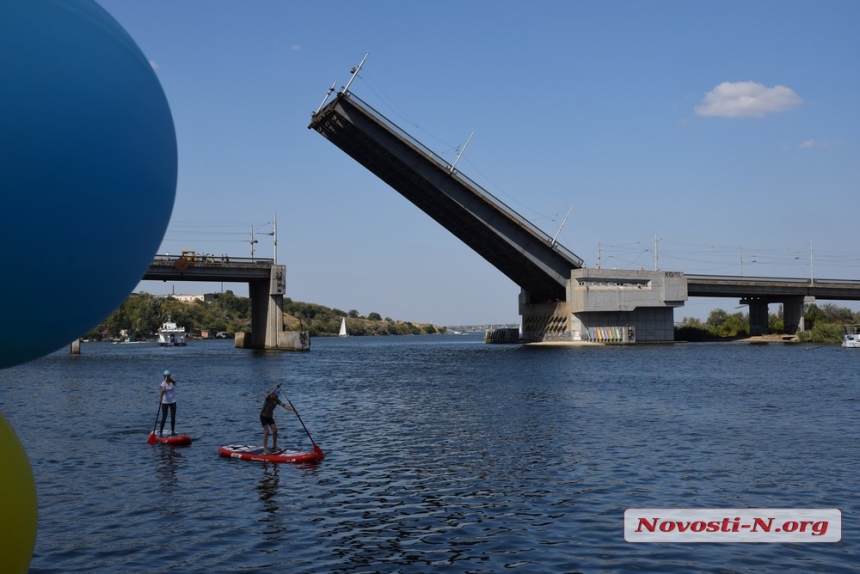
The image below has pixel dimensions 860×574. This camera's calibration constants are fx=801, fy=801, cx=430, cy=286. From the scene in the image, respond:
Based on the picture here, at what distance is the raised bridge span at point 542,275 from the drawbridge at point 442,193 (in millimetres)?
73

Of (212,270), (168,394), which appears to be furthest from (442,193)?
(168,394)

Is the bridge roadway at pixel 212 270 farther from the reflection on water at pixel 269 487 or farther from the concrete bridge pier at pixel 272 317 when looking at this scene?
the reflection on water at pixel 269 487

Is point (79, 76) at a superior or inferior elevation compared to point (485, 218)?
inferior

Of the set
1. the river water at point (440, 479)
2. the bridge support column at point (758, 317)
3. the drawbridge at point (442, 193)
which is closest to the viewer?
the river water at point (440, 479)

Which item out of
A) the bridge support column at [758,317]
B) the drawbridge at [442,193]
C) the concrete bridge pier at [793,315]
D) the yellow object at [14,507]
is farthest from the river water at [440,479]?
the bridge support column at [758,317]

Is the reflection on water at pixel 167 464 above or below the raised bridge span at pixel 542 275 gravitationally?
below

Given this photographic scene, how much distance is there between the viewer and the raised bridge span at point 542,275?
51.9 metres

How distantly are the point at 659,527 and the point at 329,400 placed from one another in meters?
20.6

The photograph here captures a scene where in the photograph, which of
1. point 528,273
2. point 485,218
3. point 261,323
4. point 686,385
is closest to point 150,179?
point 686,385

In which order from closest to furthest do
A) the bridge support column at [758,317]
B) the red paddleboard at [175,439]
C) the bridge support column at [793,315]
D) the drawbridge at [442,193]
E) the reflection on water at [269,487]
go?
the reflection on water at [269,487]
the red paddleboard at [175,439]
the drawbridge at [442,193]
the bridge support column at [793,315]
the bridge support column at [758,317]

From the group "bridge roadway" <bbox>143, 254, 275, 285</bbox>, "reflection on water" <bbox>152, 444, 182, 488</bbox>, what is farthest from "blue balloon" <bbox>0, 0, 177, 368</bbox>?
"bridge roadway" <bbox>143, 254, 275, 285</bbox>

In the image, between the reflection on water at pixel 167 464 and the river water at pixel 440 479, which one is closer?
the river water at pixel 440 479

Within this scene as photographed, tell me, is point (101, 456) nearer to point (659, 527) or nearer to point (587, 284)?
point (659, 527)

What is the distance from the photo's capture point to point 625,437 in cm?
2002
